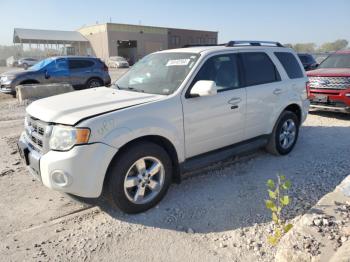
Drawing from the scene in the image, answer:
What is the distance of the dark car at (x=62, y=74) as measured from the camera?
1260 cm

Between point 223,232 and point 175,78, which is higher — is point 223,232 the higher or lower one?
the lower one

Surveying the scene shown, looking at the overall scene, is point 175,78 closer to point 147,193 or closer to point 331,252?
point 147,193

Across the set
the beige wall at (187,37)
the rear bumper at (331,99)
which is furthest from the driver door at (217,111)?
the beige wall at (187,37)

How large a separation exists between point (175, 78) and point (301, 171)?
7.94ft

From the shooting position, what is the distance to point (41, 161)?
123 inches

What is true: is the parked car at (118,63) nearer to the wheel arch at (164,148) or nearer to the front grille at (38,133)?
the front grille at (38,133)

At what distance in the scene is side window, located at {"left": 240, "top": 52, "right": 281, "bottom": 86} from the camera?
4.59 metres

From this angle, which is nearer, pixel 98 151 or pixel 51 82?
pixel 98 151

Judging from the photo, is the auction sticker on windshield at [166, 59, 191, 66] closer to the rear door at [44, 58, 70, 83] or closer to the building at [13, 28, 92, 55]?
the rear door at [44, 58, 70, 83]

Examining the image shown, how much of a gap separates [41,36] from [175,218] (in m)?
53.9


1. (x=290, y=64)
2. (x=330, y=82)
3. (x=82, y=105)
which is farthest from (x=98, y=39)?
(x=82, y=105)

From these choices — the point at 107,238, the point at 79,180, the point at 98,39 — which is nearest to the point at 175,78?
the point at 79,180

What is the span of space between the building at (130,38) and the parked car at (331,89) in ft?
155

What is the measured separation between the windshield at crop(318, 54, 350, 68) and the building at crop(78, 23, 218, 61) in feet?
152
